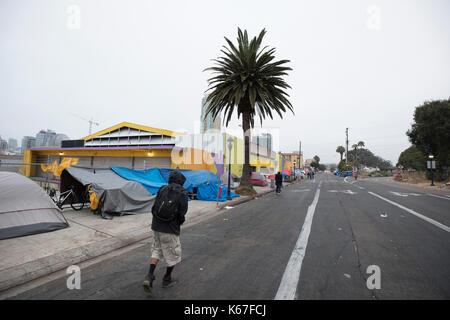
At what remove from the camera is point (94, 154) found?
26.0m

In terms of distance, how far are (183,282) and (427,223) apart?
852 cm

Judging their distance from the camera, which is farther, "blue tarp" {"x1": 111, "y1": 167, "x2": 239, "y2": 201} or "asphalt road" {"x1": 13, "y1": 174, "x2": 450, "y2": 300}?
"blue tarp" {"x1": 111, "y1": 167, "x2": 239, "y2": 201}

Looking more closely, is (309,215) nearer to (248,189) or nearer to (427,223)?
(427,223)

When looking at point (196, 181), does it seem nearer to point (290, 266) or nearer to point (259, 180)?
point (290, 266)

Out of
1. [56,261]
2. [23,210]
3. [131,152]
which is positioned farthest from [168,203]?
[131,152]

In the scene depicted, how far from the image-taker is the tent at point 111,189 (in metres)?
7.41

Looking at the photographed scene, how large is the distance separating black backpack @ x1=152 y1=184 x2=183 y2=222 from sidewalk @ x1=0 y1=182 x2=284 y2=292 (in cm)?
267

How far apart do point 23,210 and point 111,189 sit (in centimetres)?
244

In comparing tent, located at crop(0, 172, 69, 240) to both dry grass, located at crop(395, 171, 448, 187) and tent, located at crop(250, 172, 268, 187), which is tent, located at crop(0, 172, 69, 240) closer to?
tent, located at crop(250, 172, 268, 187)

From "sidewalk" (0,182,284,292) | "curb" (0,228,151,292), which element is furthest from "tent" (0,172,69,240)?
"curb" (0,228,151,292)

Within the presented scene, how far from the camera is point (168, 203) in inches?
125

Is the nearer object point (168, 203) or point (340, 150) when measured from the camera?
point (168, 203)

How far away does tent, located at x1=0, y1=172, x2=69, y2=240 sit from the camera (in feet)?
16.7
